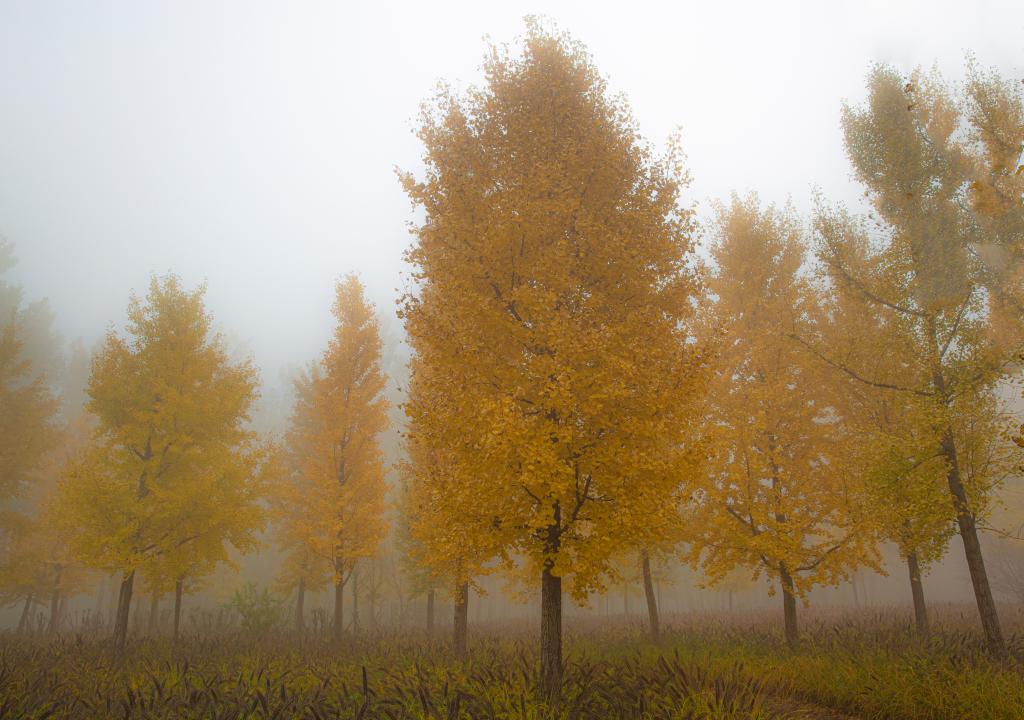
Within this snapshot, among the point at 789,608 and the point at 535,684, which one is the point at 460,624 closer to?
the point at 535,684

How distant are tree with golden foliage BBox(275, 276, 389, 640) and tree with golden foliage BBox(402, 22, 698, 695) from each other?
8972 millimetres

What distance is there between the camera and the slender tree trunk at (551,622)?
6.50 metres

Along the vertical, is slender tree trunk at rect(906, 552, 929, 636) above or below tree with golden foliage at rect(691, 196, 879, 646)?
below

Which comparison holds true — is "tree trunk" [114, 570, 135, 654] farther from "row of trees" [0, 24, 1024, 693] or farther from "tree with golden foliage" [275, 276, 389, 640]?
"tree with golden foliage" [275, 276, 389, 640]

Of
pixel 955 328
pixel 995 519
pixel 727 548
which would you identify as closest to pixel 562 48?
pixel 955 328

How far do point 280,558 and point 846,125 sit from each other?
128 feet

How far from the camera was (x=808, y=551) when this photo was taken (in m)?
10.6

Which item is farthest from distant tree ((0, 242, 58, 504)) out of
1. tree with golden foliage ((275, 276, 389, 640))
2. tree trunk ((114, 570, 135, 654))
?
tree with golden foliage ((275, 276, 389, 640))

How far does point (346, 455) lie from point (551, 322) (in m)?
11.7

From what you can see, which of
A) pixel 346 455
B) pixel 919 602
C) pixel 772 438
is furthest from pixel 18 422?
pixel 919 602

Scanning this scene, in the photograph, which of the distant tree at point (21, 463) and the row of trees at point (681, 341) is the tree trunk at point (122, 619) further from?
the distant tree at point (21, 463)

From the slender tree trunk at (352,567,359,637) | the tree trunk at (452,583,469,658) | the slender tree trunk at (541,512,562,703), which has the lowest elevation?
the slender tree trunk at (352,567,359,637)

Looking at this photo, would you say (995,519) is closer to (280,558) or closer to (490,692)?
(490,692)

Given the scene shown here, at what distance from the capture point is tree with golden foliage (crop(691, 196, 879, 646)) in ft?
35.1
